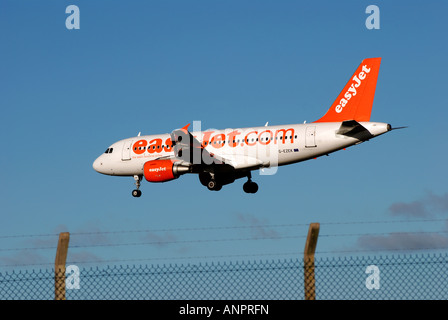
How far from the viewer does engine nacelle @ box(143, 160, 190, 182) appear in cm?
4172

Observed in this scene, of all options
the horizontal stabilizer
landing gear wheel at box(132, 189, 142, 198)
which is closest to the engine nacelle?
landing gear wheel at box(132, 189, 142, 198)

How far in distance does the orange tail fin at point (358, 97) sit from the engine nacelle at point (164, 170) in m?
8.52

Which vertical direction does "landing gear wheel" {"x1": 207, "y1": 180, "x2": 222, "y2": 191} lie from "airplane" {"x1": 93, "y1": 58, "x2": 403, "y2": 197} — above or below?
below

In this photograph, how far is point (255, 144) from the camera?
41438 millimetres

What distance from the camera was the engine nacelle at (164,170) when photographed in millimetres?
41719

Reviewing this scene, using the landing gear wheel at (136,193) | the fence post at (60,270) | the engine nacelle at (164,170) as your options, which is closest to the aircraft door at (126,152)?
the landing gear wheel at (136,193)

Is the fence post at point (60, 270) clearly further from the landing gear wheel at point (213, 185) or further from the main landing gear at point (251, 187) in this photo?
the main landing gear at point (251, 187)

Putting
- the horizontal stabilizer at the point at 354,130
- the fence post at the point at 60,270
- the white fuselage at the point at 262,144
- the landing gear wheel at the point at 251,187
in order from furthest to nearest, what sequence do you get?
1. the landing gear wheel at the point at 251,187
2. the white fuselage at the point at 262,144
3. the horizontal stabilizer at the point at 354,130
4. the fence post at the point at 60,270

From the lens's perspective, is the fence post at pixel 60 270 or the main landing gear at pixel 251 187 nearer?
the fence post at pixel 60 270

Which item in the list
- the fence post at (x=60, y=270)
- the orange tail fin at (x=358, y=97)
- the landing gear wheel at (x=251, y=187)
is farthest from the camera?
the landing gear wheel at (x=251, y=187)

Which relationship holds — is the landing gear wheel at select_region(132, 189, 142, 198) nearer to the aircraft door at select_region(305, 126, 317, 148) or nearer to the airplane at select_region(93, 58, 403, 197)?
the airplane at select_region(93, 58, 403, 197)
